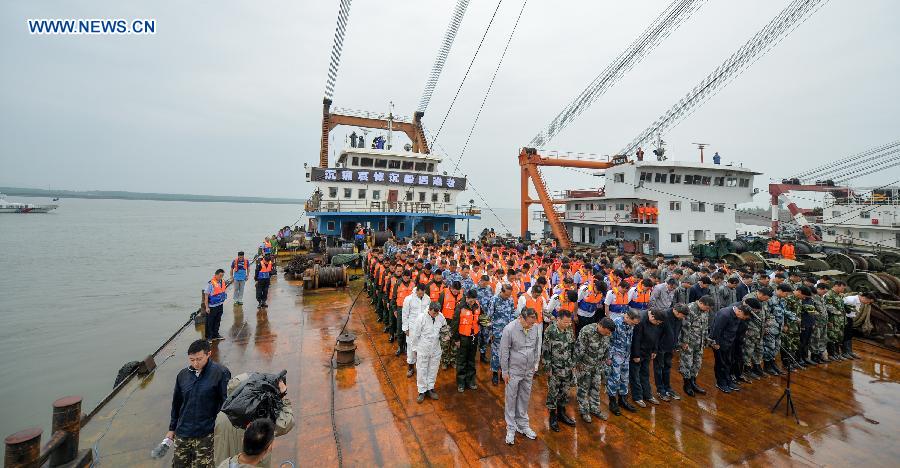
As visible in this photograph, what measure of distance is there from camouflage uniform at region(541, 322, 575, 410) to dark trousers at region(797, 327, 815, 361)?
5.79m

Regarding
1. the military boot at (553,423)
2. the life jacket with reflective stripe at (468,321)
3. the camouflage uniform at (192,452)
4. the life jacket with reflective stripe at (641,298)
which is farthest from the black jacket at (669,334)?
the camouflage uniform at (192,452)

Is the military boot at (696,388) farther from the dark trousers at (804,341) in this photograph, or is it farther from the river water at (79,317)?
the river water at (79,317)

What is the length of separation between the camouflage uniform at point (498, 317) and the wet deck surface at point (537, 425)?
0.59m

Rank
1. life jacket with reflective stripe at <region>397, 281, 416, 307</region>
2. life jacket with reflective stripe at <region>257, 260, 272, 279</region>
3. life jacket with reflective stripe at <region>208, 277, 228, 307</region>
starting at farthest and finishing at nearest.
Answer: life jacket with reflective stripe at <region>257, 260, 272, 279</region> → life jacket with reflective stripe at <region>208, 277, 228, 307</region> → life jacket with reflective stripe at <region>397, 281, 416, 307</region>

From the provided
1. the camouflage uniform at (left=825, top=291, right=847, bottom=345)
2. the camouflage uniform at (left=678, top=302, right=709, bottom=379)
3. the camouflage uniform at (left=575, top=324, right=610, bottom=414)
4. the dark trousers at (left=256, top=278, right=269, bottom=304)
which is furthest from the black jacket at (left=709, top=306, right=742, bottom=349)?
the dark trousers at (left=256, top=278, right=269, bottom=304)

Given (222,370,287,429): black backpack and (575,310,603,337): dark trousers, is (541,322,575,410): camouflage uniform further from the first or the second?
(222,370,287,429): black backpack

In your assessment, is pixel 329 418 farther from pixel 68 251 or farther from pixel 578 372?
pixel 68 251

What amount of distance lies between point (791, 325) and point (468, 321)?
21.4 ft

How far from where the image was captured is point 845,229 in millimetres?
29031

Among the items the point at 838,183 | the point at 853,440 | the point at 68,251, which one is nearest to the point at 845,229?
the point at 838,183

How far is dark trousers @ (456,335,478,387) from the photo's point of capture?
6.52 m

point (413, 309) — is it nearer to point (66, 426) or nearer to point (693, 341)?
point (66, 426)

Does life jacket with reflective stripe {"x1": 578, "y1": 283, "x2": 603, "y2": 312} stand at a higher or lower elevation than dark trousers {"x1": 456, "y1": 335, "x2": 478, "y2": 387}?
higher

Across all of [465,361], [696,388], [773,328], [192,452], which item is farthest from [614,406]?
[192,452]
